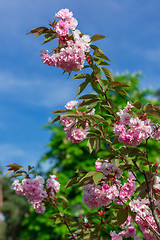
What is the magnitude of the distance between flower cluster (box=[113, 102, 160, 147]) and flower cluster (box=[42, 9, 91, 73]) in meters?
0.60

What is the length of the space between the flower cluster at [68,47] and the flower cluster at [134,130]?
603mm

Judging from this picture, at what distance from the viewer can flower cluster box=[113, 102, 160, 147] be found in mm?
2037

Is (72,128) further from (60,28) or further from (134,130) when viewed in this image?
(60,28)

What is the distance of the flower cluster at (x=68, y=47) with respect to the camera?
2.22 m

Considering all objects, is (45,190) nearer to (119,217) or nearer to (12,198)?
(119,217)

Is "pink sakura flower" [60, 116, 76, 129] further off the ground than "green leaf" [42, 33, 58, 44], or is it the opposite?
"green leaf" [42, 33, 58, 44]

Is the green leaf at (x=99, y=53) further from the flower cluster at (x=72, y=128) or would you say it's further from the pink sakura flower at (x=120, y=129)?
the pink sakura flower at (x=120, y=129)

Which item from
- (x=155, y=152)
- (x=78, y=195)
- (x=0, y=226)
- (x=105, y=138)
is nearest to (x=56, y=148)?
(x=78, y=195)

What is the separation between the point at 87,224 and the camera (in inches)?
116

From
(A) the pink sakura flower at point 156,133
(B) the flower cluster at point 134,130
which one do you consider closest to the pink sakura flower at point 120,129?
(B) the flower cluster at point 134,130

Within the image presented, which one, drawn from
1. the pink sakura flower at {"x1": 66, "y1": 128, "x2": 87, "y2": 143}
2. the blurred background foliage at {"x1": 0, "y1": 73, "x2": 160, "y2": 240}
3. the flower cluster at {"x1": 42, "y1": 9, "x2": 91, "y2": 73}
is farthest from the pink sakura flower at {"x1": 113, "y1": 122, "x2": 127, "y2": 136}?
the blurred background foliage at {"x1": 0, "y1": 73, "x2": 160, "y2": 240}

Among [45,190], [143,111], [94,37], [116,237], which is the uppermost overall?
[94,37]

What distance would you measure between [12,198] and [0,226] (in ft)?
9.55

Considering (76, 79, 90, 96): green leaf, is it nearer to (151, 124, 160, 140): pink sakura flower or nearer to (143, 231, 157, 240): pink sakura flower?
(151, 124, 160, 140): pink sakura flower
